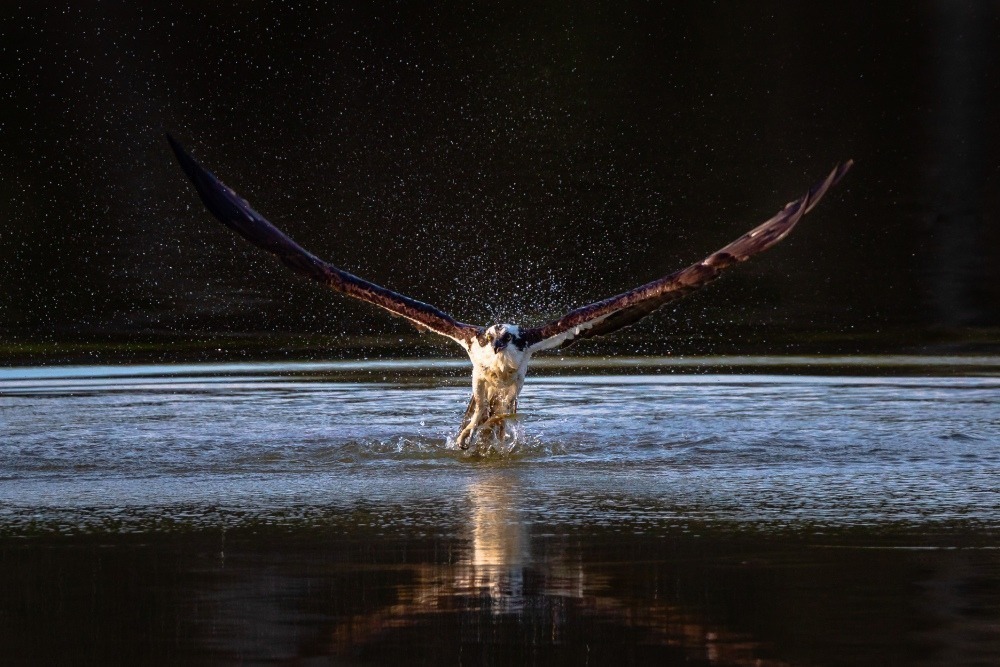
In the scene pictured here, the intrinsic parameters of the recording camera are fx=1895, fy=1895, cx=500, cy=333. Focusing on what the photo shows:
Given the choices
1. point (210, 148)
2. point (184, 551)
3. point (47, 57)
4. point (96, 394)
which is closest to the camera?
point (184, 551)

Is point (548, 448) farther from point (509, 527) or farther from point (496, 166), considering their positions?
point (496, 166)

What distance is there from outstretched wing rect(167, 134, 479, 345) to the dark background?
18.1ft

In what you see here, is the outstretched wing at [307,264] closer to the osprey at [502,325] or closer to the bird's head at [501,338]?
the osprey at [502,325]

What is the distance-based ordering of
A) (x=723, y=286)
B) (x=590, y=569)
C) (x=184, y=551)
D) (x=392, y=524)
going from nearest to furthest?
(x=590, y=569) < (x=184, y=551) < (x=392, y=524) < (x=723, y=286)

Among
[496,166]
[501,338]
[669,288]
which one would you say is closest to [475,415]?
[501,338]

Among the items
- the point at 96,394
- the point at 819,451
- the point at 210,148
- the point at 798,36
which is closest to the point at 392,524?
the point at 819,451

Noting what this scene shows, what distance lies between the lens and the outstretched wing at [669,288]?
10555 mm

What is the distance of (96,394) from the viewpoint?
1387 cm

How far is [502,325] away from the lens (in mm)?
11531

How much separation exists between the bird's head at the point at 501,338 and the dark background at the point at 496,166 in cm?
608

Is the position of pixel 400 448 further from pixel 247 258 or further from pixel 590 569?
pixel 247 258

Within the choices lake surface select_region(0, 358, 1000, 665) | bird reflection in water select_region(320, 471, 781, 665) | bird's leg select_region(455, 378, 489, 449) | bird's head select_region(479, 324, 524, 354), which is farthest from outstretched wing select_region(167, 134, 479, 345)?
bird reflection in water select_region(320, 471, 781, 665)

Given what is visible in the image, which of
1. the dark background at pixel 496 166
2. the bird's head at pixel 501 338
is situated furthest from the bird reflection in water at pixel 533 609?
the dark background at pixel 496 166

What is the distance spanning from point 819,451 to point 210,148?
2003 cm
